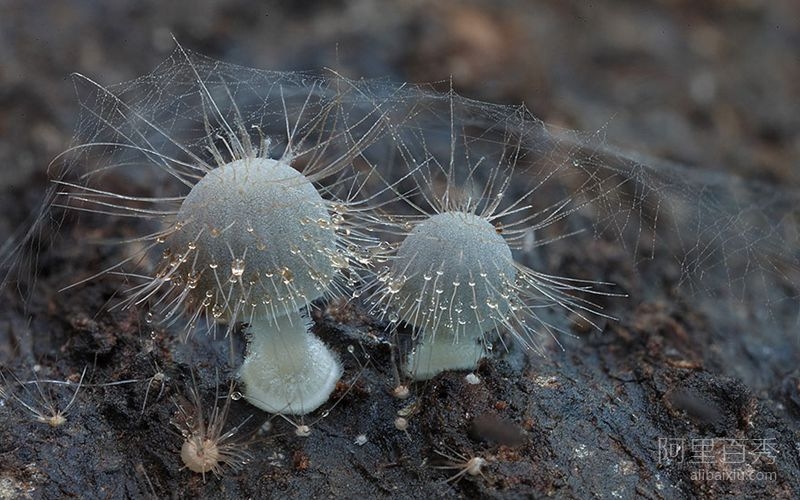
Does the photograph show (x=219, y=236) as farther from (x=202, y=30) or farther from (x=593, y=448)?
(x=202, y=30)

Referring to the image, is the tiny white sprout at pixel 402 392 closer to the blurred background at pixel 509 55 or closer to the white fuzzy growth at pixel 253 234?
the white fuzzy growth at pixel 253 234

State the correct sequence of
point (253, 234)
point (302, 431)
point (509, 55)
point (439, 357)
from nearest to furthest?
point (253, 234), point (302, 431), point (439, 357), point (509, 55)

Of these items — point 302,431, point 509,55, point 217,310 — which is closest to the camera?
point 217,310

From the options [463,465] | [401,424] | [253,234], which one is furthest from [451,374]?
[253,234]

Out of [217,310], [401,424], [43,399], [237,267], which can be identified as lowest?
[43,399]

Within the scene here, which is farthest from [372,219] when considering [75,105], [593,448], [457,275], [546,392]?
[75,105]

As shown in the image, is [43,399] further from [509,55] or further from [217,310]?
[509,55]

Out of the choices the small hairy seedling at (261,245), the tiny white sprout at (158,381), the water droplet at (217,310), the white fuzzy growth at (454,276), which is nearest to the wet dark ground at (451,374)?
the tiny white sprout at (158,381)
